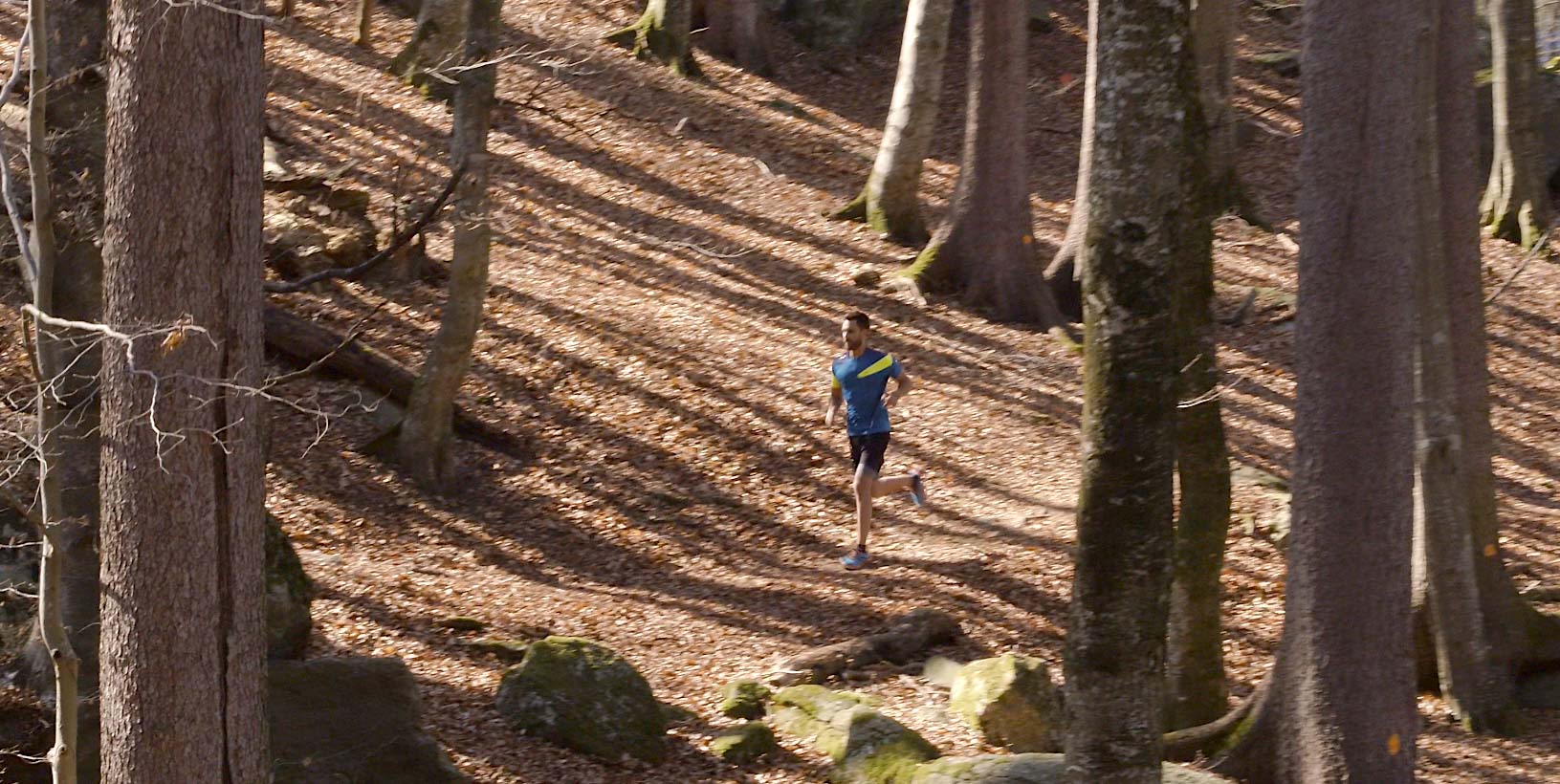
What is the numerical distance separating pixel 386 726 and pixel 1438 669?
717 cm

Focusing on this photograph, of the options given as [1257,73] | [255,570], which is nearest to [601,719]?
[255,570]

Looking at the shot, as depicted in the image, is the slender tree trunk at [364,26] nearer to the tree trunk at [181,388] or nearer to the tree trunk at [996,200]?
the tree trunk at [996,200]

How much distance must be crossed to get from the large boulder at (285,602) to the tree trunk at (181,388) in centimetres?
203

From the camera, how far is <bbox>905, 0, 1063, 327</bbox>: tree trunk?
17156 millimetres

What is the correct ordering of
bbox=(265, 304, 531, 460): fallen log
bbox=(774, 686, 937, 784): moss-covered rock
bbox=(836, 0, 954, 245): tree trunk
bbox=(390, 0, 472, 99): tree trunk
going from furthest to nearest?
bbox=(390, 0, 472, 99): tree trunk → bbox=(836, 0, 954, 245): tree trunk → bbox=(265, 304, 531, 460): fallen log → bbox=(774, 686, 937, 784): moss-covered rock

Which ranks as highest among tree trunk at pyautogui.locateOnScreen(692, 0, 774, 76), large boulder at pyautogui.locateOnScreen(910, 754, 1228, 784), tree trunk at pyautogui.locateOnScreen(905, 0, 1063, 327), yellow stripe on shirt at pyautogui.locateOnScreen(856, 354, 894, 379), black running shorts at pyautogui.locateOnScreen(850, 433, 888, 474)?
tree trunk at pyautogui.locateOnScreen(692, 0, 774, 76)

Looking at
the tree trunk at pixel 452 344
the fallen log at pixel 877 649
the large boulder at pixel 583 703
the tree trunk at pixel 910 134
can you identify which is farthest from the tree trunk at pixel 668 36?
the large boulder at pixel 583 703

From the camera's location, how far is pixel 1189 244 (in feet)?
25.5

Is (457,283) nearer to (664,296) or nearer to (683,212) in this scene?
(664,296)

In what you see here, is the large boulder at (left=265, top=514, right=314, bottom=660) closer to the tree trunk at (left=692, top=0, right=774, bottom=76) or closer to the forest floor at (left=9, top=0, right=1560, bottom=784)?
the forest floor at (left=9, top=0, right=1560, bottom=784)

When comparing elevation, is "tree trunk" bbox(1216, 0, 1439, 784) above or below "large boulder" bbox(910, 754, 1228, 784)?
above

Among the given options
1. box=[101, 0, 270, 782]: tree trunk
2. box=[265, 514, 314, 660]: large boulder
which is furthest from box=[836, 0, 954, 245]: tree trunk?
box=[101, 0, 270, 782]: tree trunk

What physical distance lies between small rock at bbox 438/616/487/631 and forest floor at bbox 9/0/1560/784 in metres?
0.06

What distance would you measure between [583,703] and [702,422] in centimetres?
565
